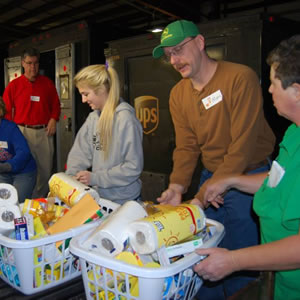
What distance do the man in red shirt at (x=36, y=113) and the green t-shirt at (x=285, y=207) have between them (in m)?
3.72

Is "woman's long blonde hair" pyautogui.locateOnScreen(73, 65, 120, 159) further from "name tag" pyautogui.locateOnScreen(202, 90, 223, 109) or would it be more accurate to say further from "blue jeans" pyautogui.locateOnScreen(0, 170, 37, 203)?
"blue jeans" pyautogui.locateOnScreen(0, 170, 37, 203)

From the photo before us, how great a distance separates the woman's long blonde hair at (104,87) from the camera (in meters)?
1.87

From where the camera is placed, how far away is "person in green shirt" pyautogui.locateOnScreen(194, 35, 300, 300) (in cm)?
89

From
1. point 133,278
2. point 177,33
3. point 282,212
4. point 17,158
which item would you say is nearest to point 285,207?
point 282,212

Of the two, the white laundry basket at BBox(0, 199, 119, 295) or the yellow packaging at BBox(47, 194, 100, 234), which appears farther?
the yellow packaging at BBox(47, 194, 100, 234)

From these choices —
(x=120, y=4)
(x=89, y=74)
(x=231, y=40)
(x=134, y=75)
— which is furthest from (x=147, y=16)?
(x=89, y=74)

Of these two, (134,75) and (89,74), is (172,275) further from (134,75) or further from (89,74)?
(134,75)

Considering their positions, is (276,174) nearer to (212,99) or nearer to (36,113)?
(212,99)

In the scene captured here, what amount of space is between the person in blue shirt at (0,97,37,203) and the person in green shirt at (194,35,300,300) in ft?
6.07

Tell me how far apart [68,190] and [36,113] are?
10.9 ft

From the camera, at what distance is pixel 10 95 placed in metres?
4.43

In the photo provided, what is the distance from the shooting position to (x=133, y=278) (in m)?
0.93

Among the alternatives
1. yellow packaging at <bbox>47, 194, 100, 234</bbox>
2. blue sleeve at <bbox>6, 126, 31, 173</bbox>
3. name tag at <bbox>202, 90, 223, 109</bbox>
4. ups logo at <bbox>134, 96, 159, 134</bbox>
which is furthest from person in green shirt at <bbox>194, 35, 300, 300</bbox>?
ups logo at <bbox>134, 96, 159, 134</bbox>

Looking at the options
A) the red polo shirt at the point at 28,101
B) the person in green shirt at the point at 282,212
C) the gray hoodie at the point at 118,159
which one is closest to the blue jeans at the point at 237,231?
the gray hoodie at the point at 118,159
